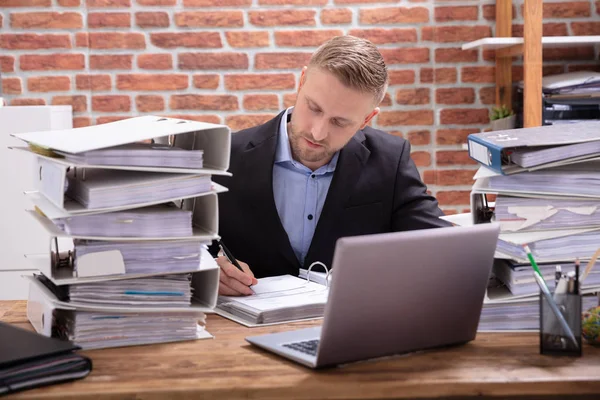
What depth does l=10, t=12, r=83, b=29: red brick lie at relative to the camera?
3.22 meters

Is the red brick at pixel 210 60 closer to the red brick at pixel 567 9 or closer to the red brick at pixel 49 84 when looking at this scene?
the red brick at pixel 49 84

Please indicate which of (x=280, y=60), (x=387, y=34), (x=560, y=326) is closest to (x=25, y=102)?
(x=280, y=60)

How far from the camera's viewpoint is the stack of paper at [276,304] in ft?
4.92

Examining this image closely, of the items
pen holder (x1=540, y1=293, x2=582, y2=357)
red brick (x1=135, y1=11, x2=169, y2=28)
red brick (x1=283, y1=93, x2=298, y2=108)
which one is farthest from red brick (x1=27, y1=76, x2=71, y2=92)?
pen holder (x1=540, y1=293, x2=582, y2=357)

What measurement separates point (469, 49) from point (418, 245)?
2258 millimetres

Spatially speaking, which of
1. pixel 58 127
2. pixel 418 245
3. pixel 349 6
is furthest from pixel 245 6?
pixel 418 245

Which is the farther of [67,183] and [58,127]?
[58,127]

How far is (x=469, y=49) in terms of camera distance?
130 inches

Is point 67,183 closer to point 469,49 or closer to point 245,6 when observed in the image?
point 245,6

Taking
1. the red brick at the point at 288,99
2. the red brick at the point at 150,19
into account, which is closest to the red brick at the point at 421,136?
the red brick at the point at 288,99

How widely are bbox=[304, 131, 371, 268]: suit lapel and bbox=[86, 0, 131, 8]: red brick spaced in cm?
150

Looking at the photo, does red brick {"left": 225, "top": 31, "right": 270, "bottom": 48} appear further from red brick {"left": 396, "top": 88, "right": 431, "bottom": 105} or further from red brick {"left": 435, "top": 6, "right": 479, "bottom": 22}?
red brick {"left": 435, "top": 6, "right": 479, "bottom": 22}

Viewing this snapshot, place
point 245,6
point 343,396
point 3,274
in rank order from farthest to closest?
point 245,6 → point 3,274 → point 343,396

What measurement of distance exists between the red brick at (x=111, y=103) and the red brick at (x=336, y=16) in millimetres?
856
